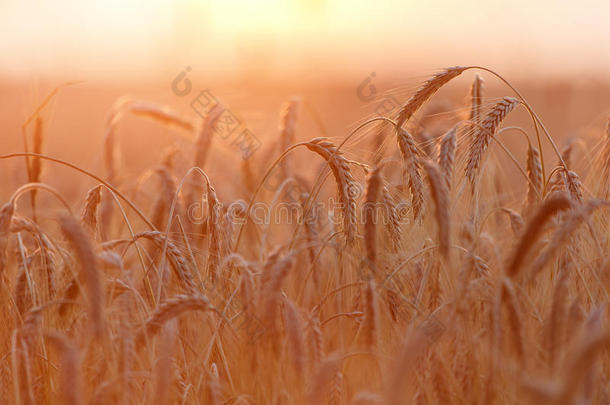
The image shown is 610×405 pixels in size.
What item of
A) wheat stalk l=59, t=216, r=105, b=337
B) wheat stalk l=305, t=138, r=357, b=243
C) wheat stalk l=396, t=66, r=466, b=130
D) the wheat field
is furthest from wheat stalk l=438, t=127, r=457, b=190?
wheat stalk l=59, t=216, r=105, b=337

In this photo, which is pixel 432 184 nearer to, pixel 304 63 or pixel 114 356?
pixel 114 356

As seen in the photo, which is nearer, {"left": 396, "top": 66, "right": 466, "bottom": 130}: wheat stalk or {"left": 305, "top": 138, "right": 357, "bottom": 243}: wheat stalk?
{"left": 305, "top": 138, "right": 357, "bottom": 243}: wheat stalk

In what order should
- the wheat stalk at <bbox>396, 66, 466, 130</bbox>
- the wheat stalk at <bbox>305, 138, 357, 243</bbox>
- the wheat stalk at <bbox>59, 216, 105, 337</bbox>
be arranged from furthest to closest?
the wheat stalk at <bbox>396, 66, 466, 130</bbox> < the wheat stalk at <bbox>305, 138, 357, 243</bbox> < the wheat stalk at <bbox>59, 216, 105, 337</bbox>

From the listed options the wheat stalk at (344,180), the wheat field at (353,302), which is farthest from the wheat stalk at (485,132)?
the wheat stalk at (344,180)

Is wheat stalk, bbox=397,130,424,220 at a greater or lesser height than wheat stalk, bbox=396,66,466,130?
lesser

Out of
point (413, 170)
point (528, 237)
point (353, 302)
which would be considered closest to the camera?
point (528, 237)

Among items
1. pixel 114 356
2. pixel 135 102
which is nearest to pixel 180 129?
pixel 135 102

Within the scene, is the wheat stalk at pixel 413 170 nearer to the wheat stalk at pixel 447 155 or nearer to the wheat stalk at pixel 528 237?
the wheat stalk at pixel 447 155

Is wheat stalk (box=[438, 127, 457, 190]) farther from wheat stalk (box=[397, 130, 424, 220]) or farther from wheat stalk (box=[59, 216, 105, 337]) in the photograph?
wheat stalk (box=[59, 216, 105, 337])

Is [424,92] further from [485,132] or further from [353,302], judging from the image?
[353,302]

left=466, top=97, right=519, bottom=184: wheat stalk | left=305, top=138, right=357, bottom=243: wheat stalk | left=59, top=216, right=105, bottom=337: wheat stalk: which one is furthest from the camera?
left=466, top=97, right=519, bottom=184: wheat stalk

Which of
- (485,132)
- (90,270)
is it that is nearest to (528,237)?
(485,132)

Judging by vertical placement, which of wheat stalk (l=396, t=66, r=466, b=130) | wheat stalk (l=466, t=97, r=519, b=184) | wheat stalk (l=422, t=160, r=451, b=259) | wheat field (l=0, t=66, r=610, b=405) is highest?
wheat stalk (l=396, t=66, r=466, b=130)

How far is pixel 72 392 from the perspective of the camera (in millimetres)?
1303
